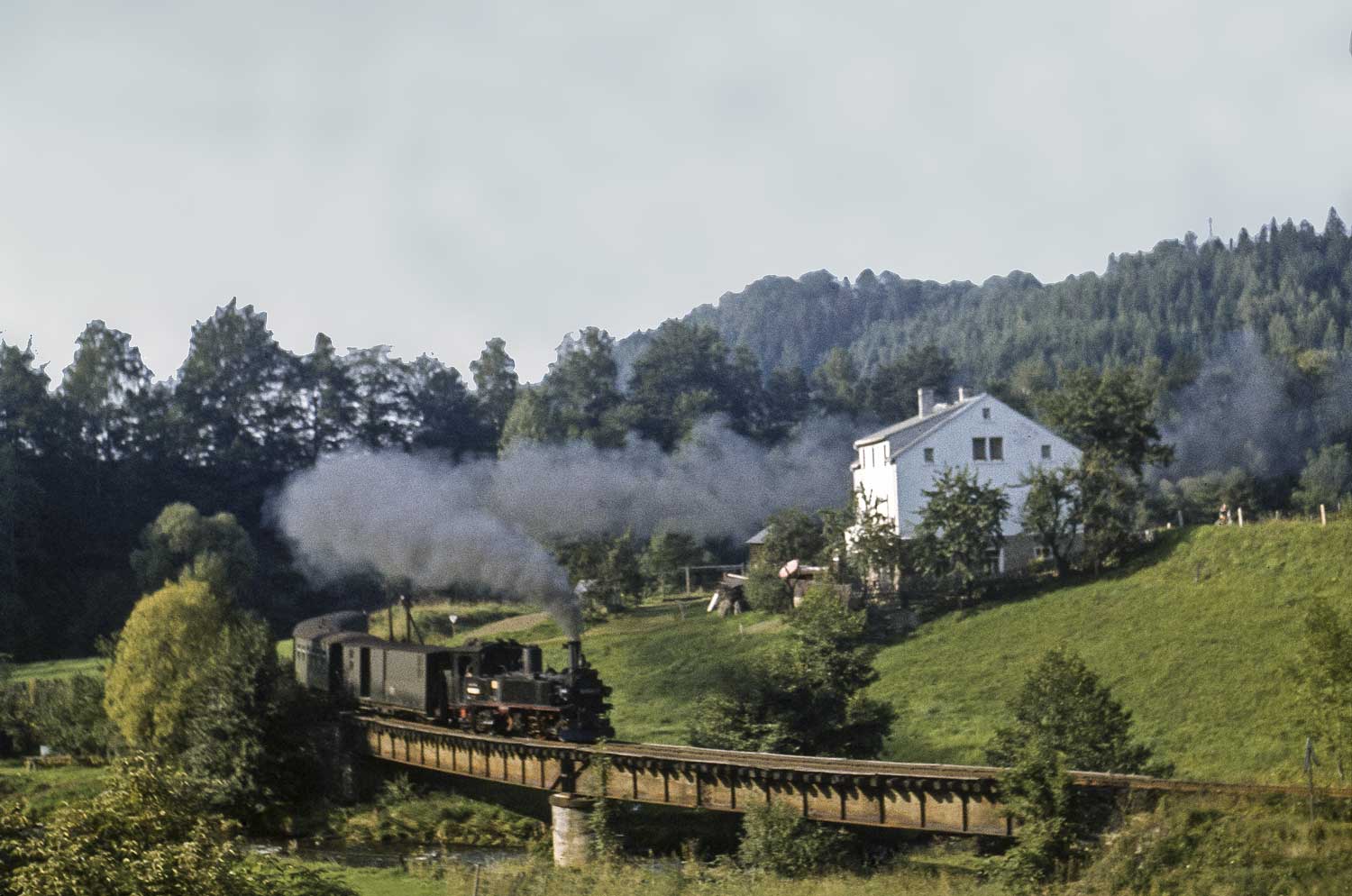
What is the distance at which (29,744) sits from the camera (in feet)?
209

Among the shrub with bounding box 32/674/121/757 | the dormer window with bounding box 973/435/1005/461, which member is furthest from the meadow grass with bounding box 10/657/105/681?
the dormer window with bounding box 973/435/1005/461

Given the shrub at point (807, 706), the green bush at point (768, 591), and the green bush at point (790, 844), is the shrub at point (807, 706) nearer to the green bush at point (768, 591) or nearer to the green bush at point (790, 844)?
the green bush at point (790, 844)

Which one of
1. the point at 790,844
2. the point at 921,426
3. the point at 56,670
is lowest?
the point at 790,844

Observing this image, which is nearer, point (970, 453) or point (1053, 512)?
point (1053, 512)

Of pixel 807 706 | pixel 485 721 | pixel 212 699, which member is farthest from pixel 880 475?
pixel 212 699

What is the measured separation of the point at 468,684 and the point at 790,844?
15.0 meters

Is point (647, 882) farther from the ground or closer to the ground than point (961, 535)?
closer to the ground

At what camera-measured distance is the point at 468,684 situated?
45688 mm

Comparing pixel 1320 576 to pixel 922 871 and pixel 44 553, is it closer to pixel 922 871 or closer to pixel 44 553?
pixel 922 871

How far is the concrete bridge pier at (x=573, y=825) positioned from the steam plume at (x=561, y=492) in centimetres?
1645

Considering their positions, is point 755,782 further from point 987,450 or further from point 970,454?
point 987,450

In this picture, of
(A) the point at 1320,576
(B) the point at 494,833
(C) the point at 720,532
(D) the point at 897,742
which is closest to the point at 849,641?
(D) the point at 897,742

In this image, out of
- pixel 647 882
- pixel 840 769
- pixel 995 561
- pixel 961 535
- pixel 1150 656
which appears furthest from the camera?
pixel 995 561

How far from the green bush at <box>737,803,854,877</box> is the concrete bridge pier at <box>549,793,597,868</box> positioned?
6095 millimetres
